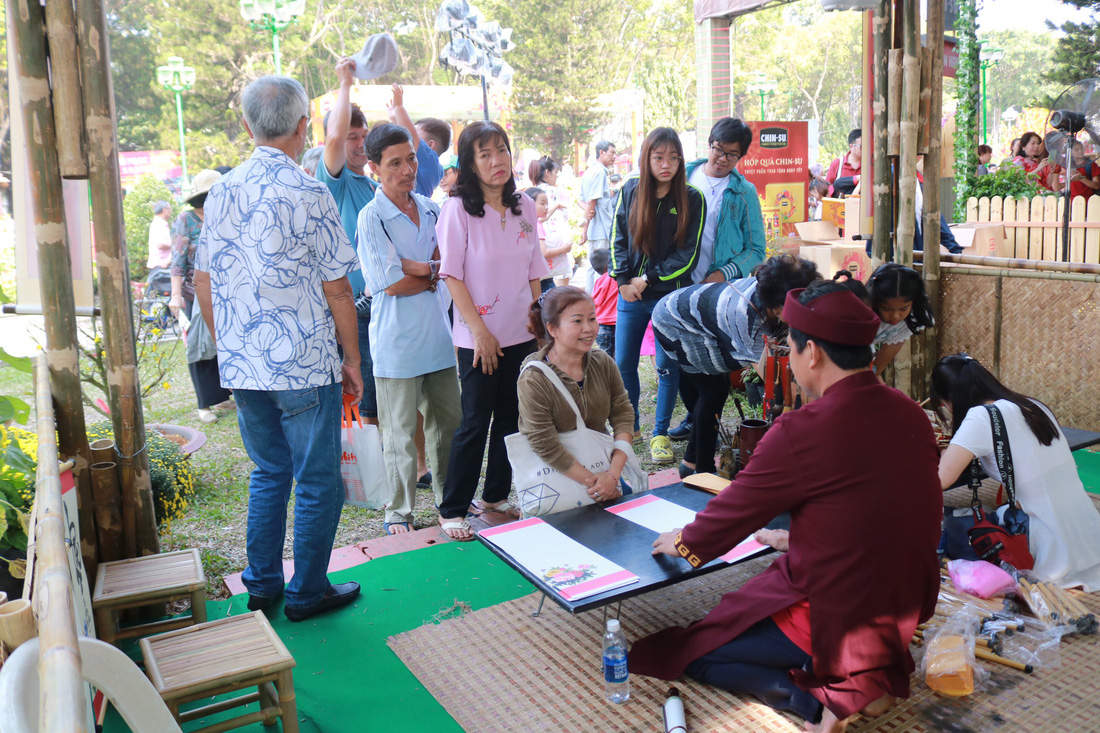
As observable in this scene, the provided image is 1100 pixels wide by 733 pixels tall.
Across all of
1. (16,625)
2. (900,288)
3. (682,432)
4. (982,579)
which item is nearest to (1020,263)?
(900,288)

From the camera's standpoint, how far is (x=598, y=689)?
8.61 feet

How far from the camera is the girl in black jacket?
173 inches

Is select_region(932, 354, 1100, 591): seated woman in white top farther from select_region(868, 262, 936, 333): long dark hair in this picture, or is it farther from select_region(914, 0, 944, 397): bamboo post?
select_region(914, 0, 944, 397): bamboo post

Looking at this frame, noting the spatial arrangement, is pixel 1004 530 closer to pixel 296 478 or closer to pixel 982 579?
pixel 982 579

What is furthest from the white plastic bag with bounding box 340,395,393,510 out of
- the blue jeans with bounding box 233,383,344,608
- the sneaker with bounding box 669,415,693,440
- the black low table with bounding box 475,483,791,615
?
the sneaker with bounding box 669,415,693,440

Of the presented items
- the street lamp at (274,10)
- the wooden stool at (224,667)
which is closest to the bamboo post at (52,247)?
the wooden stool at (224,667)

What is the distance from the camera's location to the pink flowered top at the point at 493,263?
3.67 m

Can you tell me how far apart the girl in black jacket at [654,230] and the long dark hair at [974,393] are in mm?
1547

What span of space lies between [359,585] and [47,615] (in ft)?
7.30

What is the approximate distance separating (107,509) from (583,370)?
184 cm

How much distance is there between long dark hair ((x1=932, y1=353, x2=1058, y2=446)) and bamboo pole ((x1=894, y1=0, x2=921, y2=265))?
7.28 feet

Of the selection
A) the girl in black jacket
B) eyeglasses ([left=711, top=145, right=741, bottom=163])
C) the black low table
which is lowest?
the black low table

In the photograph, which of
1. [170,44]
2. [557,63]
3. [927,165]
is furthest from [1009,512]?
[557,63]

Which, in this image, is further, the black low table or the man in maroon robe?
the black low table
